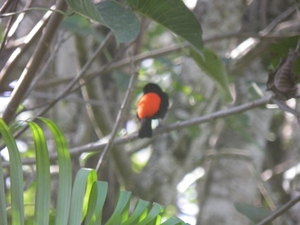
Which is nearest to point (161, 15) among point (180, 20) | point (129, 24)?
point (180, 20)

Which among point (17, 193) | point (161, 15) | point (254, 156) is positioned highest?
point (161, 15)

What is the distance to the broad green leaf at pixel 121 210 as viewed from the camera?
1.45 meters

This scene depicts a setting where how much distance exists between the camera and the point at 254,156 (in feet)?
14.2

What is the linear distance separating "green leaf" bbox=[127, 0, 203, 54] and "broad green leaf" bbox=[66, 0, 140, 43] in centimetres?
9

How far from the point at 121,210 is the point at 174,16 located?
0.55 metres

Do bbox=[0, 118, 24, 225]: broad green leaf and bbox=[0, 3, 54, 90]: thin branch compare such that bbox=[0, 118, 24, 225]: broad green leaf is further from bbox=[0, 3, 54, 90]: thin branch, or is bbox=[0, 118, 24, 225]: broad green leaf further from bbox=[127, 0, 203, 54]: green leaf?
bbox=[0, 3, 54, 90]: thin branch

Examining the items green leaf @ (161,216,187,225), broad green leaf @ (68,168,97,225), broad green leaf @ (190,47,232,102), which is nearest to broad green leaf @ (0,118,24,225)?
broad green leaf @ (68,168,97,225)

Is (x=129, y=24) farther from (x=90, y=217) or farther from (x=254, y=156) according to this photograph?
(x=254, y=156)

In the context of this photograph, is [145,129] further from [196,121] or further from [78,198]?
[78,198]

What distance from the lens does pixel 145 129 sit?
3.44m

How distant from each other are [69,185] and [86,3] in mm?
438

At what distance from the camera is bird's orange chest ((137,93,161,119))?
3.92 m

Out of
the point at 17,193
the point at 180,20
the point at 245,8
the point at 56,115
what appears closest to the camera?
the point at 17,193

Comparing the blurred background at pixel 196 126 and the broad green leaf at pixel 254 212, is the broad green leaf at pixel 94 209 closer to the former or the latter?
the broad green leaf at pixel 254 212
